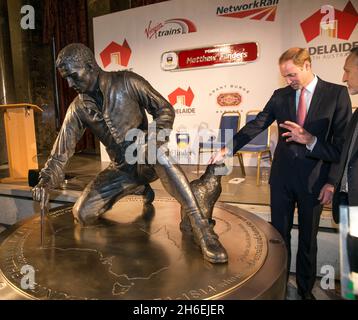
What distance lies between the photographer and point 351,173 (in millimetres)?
1540

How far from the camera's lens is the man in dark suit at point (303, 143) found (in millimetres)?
1736

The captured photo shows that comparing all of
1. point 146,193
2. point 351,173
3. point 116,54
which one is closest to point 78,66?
point 146,193

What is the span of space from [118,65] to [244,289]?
5555mm

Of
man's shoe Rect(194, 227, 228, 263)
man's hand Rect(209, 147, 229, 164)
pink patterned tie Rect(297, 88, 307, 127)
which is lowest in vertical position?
man's shoe Rect(194, 227, 228, 263)

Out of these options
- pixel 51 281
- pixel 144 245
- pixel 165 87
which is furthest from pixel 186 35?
pixel 51 281

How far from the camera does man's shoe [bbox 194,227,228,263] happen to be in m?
1.26

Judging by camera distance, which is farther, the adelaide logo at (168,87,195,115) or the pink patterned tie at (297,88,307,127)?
the adelaide logo at (168,87,195,115)

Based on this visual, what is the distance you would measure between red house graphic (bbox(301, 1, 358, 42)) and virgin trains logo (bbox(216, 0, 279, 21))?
0.49 metres

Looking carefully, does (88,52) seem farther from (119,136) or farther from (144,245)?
(144,245)

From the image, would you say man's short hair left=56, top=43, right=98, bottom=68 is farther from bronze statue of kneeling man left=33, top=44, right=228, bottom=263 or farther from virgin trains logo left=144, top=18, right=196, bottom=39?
virgin trains logo left=144, top=18, right=196, bottom=39

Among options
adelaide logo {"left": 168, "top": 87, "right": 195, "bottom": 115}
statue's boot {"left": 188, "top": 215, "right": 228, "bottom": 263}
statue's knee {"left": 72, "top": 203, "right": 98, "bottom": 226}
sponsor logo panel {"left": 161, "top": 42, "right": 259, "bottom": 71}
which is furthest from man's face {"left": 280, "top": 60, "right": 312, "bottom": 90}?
adelaide logo {"left": 168, "top": 87, "right": 195, "bottom": 115}

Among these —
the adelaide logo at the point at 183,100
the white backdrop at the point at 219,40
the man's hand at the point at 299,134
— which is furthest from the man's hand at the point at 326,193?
the adelaide logo at the point at 183,100

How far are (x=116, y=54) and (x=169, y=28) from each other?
1.15 m

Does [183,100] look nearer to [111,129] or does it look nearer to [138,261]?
[111,129]
